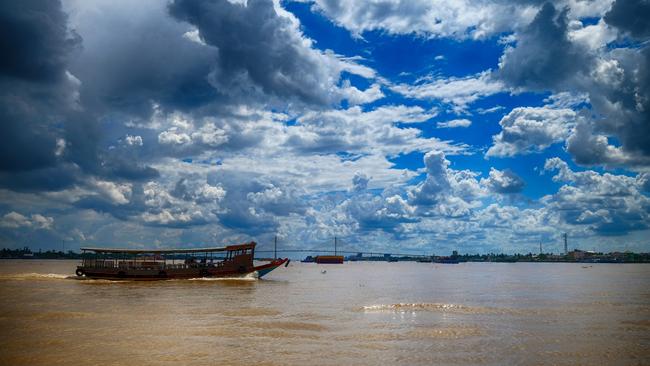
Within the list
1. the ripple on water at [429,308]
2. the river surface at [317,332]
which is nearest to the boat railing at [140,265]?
the river surface at [317,332]

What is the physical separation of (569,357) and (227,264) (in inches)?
1929

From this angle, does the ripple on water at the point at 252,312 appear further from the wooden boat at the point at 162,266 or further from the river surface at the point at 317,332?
the wooden boat at the point at 162,266

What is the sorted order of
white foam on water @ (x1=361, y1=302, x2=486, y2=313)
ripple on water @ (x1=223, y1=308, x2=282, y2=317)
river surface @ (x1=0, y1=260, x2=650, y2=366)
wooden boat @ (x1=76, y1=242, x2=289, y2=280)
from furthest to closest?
wooden boat @ (x1=76, y1=242, x2=289, y2=280) → white foam on water @ (x1=361, y1=302, x2=486, y2=313) → ripple on water @ (x1=223, y1=308, x2=282, y2=317) → river surface @ (x1=0, y1=260, x2=650, y2=366)

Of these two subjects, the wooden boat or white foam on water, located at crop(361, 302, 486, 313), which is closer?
white foam on water, located at crop(361, 302, 486, 313)

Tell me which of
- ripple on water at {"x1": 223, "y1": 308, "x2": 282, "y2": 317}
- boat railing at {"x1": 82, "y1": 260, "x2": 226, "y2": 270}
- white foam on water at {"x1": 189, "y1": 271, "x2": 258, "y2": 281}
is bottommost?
white foam on water at {"x1": 189, "y1": 271, "x2": 258, "y2": 281}

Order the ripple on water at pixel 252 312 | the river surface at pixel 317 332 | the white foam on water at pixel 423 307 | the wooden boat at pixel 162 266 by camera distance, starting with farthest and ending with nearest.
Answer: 1. the wooden boat at pixel 162 266
2. the white foam on water at pixel 423 307
3. the ripple on water at pixel 252 312
4. the river surface at pixel 317 332

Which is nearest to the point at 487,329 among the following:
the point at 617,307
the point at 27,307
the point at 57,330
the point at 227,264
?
the point at 617,307

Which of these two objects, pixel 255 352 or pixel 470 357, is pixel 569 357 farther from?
pixel 255 352

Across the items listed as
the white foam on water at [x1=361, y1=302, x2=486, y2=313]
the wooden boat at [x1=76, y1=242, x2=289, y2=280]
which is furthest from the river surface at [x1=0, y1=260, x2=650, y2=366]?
the wooden boat at [x1=76, y1=242, x2=289, y2=280]

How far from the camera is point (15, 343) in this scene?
64.0ft

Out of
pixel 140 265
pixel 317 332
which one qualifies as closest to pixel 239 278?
pixel 140 265

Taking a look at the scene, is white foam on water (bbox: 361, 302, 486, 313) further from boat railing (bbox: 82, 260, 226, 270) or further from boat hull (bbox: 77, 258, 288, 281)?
boat railing (bbox: 82, 260, 226, 270)

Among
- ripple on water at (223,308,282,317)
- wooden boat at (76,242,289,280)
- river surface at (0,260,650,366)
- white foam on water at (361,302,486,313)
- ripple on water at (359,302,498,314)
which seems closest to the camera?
river surface at (0,260,650,366)

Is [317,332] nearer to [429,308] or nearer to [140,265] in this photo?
[429,308]
